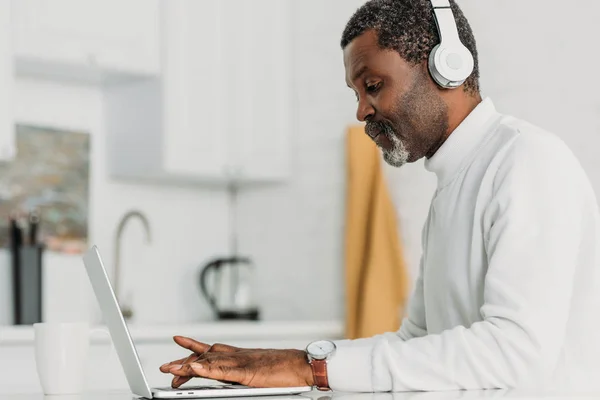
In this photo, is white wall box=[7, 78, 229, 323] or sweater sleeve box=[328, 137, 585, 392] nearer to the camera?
sweater sleeve box=[328, 137, 585, 392]

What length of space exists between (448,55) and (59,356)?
0.82 meters

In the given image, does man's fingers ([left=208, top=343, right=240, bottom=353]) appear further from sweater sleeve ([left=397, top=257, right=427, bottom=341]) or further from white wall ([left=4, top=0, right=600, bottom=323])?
white wall ([left=4, top=0, right=600, bottom=323])

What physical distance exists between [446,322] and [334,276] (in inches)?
95.4

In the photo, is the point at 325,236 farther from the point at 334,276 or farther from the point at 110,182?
the point at 110,182

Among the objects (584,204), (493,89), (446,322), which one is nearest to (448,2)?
(584,204)

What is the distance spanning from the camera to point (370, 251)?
Result: 151 inches

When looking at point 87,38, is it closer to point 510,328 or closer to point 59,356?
point 59,356

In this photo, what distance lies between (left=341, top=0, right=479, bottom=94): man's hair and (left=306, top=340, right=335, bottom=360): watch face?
0.56m

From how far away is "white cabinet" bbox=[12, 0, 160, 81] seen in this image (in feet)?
11.6

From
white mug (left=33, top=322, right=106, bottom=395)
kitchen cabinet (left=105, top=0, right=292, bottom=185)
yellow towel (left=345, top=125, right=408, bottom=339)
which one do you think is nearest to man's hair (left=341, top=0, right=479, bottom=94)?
white mug (left=33, top=322, right=106, bottom=395)

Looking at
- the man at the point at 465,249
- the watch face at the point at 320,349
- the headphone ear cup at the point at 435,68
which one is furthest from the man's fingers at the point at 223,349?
the headphone ear cup at the point at 435,68

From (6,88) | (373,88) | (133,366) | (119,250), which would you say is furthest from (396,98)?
(119,250)

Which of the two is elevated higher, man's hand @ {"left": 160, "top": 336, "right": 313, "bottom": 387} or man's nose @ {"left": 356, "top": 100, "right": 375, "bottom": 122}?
man's nose @ {"left": 356, "top": 100, "right": 375, "bottom": 122}

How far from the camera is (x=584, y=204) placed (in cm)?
156
